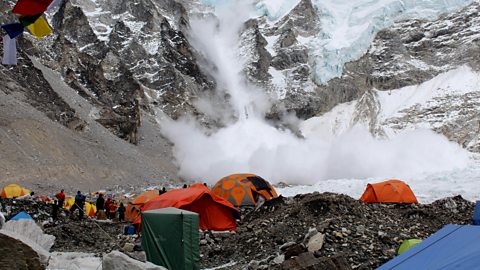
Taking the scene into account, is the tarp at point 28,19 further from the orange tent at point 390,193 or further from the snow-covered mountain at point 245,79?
the snow-covered mountain at point 245,79

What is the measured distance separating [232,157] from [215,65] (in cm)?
5290

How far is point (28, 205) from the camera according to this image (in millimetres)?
18812

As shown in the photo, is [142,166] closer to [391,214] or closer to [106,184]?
[106,184]

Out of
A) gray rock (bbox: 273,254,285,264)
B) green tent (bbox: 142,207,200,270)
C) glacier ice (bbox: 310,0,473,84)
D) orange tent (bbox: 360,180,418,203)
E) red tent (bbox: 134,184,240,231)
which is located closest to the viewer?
gray rock (bbox: 273,254,285,264)

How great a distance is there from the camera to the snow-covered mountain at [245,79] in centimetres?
6644

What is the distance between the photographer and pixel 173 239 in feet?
33.4

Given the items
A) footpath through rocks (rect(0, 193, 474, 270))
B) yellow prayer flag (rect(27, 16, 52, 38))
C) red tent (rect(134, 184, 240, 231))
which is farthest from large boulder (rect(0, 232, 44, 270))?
red tent (rect(134, 184, 240, 231))

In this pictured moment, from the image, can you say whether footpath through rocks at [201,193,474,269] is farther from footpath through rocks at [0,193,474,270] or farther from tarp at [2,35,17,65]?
tarp at [2,35,17,65]

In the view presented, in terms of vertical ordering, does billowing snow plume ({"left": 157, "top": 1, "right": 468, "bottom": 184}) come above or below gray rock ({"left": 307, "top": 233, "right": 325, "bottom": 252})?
above

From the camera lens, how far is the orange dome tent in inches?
909

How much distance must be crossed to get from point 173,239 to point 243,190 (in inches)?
523

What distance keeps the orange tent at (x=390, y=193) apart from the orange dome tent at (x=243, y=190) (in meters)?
4.88

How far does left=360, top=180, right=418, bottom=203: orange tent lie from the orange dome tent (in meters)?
4.88

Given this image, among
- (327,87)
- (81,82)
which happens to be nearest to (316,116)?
(327,87)
